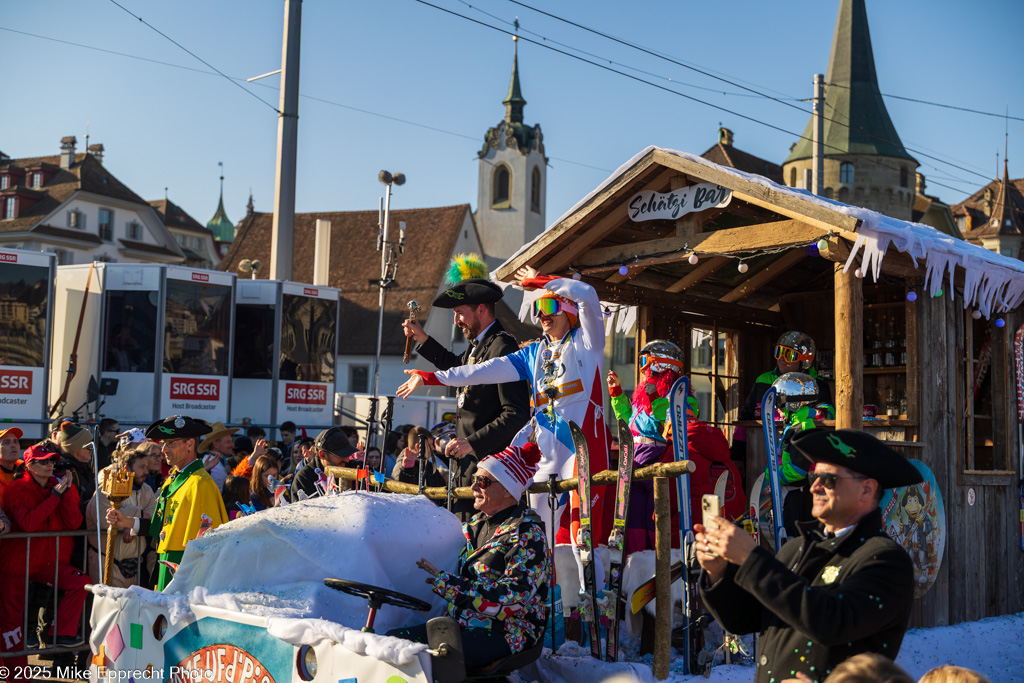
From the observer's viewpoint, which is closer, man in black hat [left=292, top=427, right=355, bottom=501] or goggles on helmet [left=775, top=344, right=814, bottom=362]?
man in black hat [left=292, top=427, right=355, bottom=501]

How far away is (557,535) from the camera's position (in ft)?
18.2

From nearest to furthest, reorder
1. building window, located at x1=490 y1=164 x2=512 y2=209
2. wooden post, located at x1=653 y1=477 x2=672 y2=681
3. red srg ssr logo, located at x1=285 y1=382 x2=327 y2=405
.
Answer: wooden post, located at x1=653 y1=477 x2=672 y2=681 < red srg ssr logo, located at x1=285 y1=382 x2=327 y2=405 < building window, located at x1=490 y1=164 x2=512 y2=209

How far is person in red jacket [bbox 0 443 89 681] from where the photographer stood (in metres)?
→ 6.67

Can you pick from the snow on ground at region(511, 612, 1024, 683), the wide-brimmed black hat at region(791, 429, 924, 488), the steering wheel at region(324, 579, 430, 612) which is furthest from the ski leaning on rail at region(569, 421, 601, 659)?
the wide-brimmed black hat at region(791, 429, 924, 488)

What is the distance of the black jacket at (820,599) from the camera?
2623 mm

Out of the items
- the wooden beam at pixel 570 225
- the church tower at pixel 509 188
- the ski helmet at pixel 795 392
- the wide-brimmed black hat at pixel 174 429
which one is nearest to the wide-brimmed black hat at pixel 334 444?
the wide-brimmed black hat at pixel 174 429

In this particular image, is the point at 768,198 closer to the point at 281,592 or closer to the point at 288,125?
the point at 281,592

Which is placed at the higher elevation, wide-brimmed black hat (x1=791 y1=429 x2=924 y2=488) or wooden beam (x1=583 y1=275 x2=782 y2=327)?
wooden beam (x1=583 y1=275 x2=782 y2=327)

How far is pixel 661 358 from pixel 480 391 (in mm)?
1325

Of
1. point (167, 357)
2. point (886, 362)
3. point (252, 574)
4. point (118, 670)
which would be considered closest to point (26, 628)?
point (118, 670)

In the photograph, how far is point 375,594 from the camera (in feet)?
13.1

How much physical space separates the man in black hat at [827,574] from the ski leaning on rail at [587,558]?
1.56 metres

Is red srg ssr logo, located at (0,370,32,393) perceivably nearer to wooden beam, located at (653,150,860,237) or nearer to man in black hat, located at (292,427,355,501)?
man in black hat, located at (292,427,355,501)

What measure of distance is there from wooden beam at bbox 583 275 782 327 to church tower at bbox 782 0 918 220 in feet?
127
